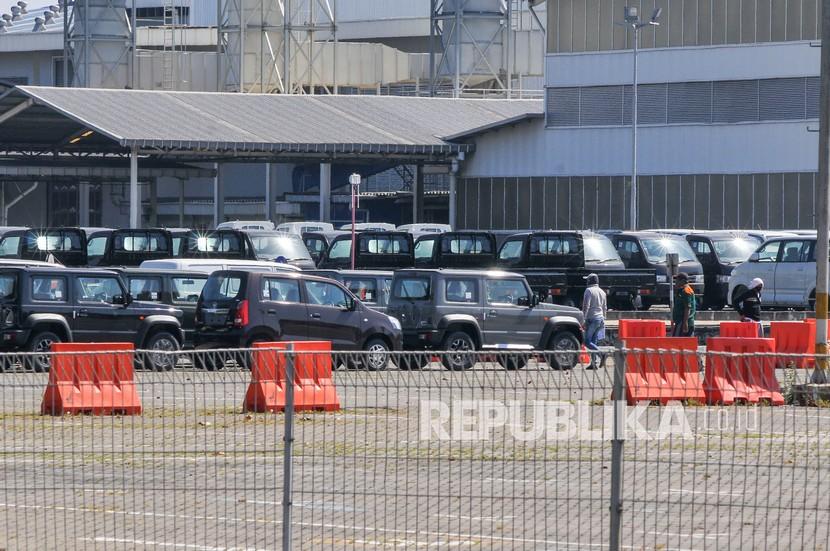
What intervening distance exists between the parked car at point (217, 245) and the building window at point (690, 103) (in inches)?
852

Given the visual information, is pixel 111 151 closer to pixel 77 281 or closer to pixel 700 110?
pixel 700 110

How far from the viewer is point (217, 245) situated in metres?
40.2

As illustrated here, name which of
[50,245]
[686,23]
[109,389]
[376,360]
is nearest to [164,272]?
[50,245]

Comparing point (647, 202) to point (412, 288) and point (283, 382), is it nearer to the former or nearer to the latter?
point (412, 288)

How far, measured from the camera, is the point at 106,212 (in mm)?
85000

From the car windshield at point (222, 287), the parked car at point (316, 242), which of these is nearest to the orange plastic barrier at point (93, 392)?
the car windshield at point (222, 287)

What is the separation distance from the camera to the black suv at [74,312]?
25547 mm

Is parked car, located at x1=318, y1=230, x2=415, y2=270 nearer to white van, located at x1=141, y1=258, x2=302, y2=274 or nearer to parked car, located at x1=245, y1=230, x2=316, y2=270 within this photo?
parked car, located at x1=245, y1=230, x2=316, y2=270

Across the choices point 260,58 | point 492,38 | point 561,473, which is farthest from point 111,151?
point 561,473

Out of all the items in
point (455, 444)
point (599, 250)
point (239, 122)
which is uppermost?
point (239, 122)

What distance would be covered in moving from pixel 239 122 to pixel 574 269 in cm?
2135

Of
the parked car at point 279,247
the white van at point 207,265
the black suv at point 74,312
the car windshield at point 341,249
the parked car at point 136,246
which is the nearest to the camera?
the black suv at point 74,312

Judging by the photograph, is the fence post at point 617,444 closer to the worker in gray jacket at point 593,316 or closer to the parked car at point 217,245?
the worker in gray jacket at point 593,316

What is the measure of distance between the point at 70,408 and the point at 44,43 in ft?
274
